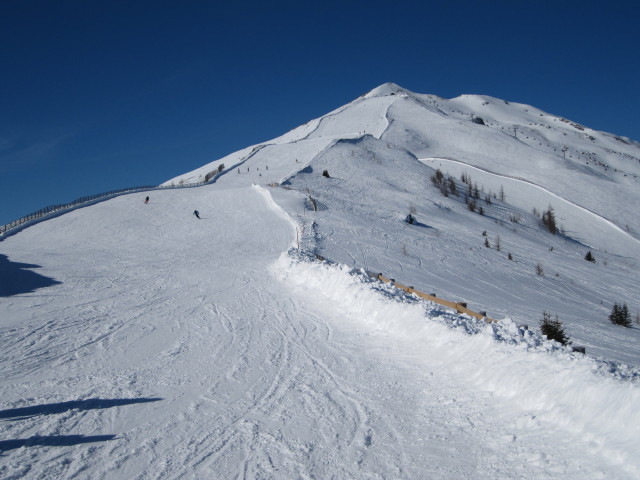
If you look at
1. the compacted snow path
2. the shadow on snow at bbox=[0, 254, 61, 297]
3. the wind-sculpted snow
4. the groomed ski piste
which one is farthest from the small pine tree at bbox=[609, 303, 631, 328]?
the shadow on snow at bbox=[0, 254, 61, 297]

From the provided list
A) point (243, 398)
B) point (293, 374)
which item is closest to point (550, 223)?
point (293, 374)

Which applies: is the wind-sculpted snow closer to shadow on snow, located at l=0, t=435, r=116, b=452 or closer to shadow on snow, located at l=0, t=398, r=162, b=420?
shadow on snow, located at l=0, t=398, r=162, b=420

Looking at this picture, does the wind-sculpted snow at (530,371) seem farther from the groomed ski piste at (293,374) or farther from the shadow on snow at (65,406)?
the shadow on snow at (65,406)

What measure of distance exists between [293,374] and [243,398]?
1158 mm

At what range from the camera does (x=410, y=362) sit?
7863mm

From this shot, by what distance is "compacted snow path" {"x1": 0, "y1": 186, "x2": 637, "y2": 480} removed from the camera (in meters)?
4.68

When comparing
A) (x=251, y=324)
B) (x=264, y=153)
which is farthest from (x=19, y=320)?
(x=264, y=153)

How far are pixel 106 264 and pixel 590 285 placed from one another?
77.4 feet

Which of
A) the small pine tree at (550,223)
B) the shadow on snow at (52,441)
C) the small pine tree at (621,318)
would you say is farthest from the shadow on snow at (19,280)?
the small pine tree at (550,223)

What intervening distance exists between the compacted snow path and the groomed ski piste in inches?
1.1

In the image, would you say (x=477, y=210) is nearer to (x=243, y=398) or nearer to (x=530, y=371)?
(x=530, y=371)

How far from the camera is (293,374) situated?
731 centimetres

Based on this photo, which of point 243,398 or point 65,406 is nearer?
point 65,406

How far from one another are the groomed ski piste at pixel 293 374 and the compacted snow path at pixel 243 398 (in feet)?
0.09
